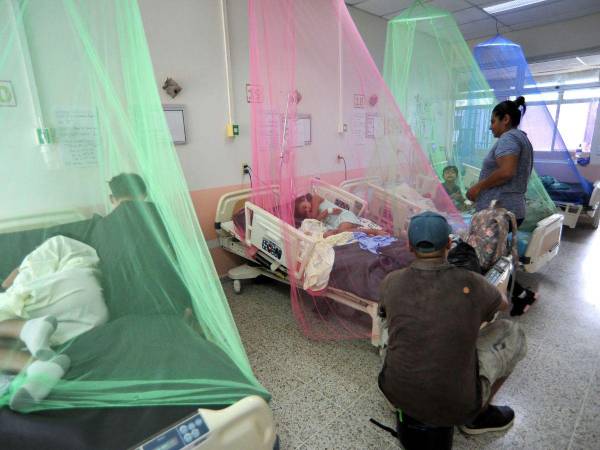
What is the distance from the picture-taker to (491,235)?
6.68 ft

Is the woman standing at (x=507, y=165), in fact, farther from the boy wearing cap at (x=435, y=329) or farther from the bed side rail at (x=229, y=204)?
the bed side rail at (x=229, y=204)

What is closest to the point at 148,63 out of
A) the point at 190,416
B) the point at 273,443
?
the point at 190,416

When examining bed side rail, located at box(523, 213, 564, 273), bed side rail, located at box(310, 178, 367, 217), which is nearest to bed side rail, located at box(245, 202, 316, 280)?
bed side rail, located at box(310, 178, 367, 217)

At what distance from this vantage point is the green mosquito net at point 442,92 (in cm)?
263

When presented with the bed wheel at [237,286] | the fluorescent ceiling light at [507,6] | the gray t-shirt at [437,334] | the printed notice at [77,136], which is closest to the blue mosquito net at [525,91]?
the fluorescent ceiling light at [507,6]

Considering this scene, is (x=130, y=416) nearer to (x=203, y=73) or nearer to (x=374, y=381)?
(x=374, y=381)

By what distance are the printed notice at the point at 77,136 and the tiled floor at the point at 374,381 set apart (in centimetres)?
141

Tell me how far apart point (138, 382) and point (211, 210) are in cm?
202

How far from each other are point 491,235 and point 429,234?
3.69 ft

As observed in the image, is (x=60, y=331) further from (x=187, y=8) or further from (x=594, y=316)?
(x=594, y=316)

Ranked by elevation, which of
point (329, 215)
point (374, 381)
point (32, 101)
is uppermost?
point (32, 101)

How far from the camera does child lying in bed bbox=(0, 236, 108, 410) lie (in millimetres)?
1036

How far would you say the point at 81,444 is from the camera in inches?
36.9

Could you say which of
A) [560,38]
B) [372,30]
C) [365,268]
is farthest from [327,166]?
[560,38]
